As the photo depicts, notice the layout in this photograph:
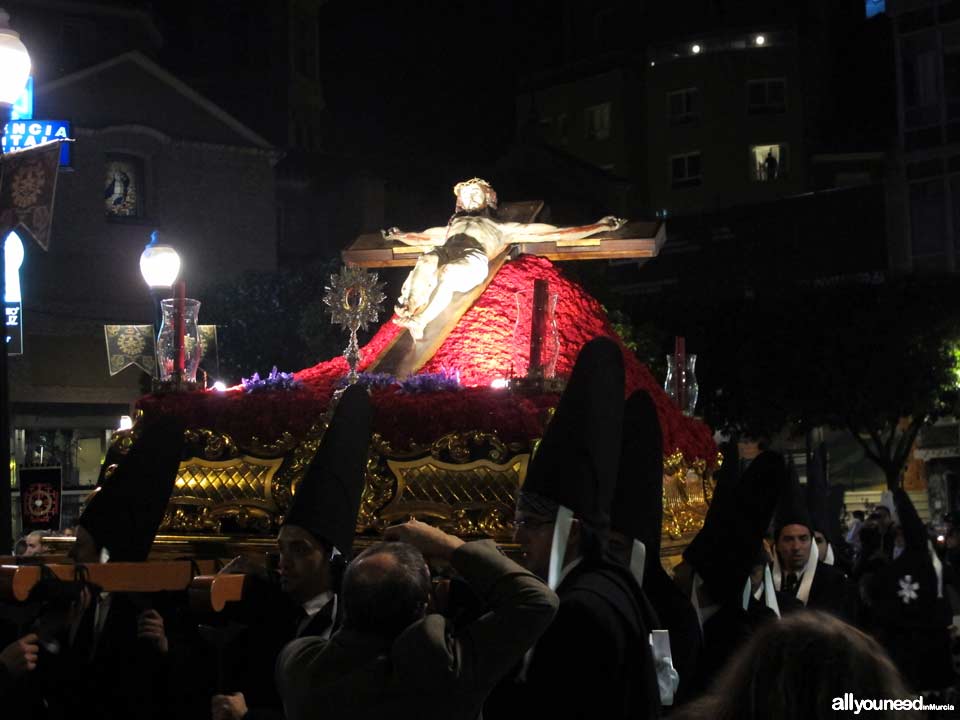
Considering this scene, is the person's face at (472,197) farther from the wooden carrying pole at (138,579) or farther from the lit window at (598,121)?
the lit window at (598,121)

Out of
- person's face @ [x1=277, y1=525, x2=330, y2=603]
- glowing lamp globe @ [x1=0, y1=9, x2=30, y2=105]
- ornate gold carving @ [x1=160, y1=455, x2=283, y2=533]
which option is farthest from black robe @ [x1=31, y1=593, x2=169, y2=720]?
glowing lamp globe @ [x1=0, y1=9, x2=30, y2=105]

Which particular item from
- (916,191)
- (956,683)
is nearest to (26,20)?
(916,191)

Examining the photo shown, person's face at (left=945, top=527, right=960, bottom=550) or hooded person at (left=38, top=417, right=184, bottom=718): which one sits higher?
hooded person at (left=38, top=417, right=184, bottom=718)

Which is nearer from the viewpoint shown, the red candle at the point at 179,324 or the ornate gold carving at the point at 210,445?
the ornate gold carving at the point at 210,445

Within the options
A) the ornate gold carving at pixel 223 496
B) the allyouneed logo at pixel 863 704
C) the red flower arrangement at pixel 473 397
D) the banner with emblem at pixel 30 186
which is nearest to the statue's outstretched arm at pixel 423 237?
the red flower arrangement at pixel 473 397

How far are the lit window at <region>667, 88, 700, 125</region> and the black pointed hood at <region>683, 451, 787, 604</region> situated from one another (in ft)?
146

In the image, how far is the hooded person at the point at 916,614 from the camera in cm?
885

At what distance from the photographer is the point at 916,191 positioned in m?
38.8

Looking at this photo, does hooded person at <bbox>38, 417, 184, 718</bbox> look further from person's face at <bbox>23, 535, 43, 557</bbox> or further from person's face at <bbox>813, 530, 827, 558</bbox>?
person's face at <bbox>813, 530, 827, 558</bbox>

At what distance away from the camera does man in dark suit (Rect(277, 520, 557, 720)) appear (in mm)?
3688

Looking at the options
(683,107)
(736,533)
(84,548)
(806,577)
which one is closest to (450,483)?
(806,577)

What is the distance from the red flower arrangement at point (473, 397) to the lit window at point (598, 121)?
41.5m

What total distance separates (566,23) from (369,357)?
4617 centimetres

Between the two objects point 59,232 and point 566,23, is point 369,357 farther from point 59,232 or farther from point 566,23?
point 566,23
